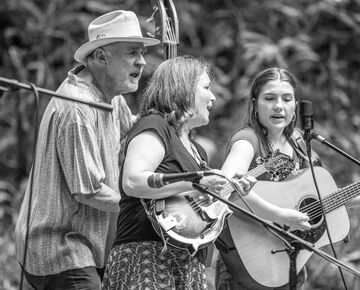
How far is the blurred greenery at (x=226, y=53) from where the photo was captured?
30.3ft

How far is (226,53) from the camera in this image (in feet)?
33.9

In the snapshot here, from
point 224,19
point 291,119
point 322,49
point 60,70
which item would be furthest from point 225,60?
point 291,119

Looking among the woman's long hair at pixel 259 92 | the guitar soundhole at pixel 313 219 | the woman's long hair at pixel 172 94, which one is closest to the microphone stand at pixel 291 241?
the woman's long hair at pixel 172 94

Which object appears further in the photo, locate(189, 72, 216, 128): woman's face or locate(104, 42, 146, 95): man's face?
locate(104, 42, 146, 95): man's face

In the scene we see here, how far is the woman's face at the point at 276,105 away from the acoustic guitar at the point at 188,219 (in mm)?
833

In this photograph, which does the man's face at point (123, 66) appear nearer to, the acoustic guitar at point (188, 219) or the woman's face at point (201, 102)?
the woman's face at point (201, 102)

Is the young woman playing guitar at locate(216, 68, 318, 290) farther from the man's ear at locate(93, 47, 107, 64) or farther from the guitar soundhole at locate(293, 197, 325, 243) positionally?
the man's ear at locate(93, 47, 107, 64)

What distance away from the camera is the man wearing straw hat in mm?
4227

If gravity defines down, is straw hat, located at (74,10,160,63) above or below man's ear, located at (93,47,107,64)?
above

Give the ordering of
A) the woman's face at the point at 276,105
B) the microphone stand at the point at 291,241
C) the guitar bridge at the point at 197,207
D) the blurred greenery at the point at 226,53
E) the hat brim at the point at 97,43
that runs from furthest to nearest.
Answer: the blurred greenery at the point at 226,53 → the woman's face at the point at 276,105 → the hat brim at the point at 97,43 → the guitar bridge at the point at 197,207 → the microphone stand at the point at 291,241

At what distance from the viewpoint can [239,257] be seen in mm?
4617

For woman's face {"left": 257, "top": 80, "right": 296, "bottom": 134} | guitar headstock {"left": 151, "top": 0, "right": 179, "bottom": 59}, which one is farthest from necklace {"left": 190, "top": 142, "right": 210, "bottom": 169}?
guitar headstock {"left": 151, "top": 0, "right": 179, "bottom": 59}

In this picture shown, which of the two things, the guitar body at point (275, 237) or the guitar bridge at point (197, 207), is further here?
the guitar body at point (275, 237)

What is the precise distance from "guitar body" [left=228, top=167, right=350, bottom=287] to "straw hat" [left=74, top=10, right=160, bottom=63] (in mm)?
1001
